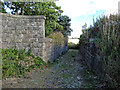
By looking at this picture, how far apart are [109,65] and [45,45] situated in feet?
13.9

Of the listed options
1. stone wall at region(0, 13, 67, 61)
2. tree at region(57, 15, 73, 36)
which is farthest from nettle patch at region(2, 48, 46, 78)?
tree at region(57, 15, 73, 36)

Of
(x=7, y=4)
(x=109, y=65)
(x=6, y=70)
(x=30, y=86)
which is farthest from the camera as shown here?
(x=7, y=4)

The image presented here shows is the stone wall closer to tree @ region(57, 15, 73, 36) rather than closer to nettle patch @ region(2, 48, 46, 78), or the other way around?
nettle patch @ region(2, 48, 46, 78)

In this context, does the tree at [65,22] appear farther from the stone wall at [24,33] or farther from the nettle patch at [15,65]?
the nettle patch at [15,65]

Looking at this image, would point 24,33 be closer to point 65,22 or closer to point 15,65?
point 15,65

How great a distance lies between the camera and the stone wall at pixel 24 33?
6.24 meters

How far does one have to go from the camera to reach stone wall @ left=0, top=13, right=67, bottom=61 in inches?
246

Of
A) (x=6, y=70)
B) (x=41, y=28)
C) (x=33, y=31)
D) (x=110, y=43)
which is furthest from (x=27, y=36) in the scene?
(x=110, y=43)

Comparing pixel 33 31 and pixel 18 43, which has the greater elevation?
pixel 33 31

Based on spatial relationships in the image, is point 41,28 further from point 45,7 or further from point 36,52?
point 45,7

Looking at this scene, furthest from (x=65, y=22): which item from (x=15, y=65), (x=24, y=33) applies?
(x=15, y=65)

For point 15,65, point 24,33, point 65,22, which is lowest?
point 15,65

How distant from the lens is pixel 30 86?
3.47 meters

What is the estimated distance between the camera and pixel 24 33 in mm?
6324
